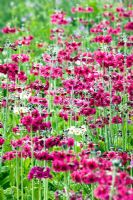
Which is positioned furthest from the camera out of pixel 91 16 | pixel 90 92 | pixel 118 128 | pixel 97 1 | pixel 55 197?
pixel 97 1

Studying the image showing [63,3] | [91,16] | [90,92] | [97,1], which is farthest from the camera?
[63,3]

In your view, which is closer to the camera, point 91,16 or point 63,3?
point 91,16

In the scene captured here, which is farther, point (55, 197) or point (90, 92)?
point (90, 92)

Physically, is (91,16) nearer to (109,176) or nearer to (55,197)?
(55,197)

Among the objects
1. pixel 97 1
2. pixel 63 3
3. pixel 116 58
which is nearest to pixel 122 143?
pixel 116 58

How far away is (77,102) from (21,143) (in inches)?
42.5

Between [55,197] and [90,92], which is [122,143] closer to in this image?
[90,92]

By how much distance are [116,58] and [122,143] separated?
3.23 feet

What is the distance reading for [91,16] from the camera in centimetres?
1268

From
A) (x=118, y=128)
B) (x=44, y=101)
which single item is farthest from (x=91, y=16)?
(x=44, y=101)

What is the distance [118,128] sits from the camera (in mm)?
6793

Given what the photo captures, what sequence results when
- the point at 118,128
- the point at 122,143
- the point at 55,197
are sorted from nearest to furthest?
the point at 55,197 < the point at 122,143 < the point at 118,128

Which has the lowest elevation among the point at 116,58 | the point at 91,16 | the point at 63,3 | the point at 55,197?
the point at 55,197

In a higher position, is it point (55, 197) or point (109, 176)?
point (109, 176)
